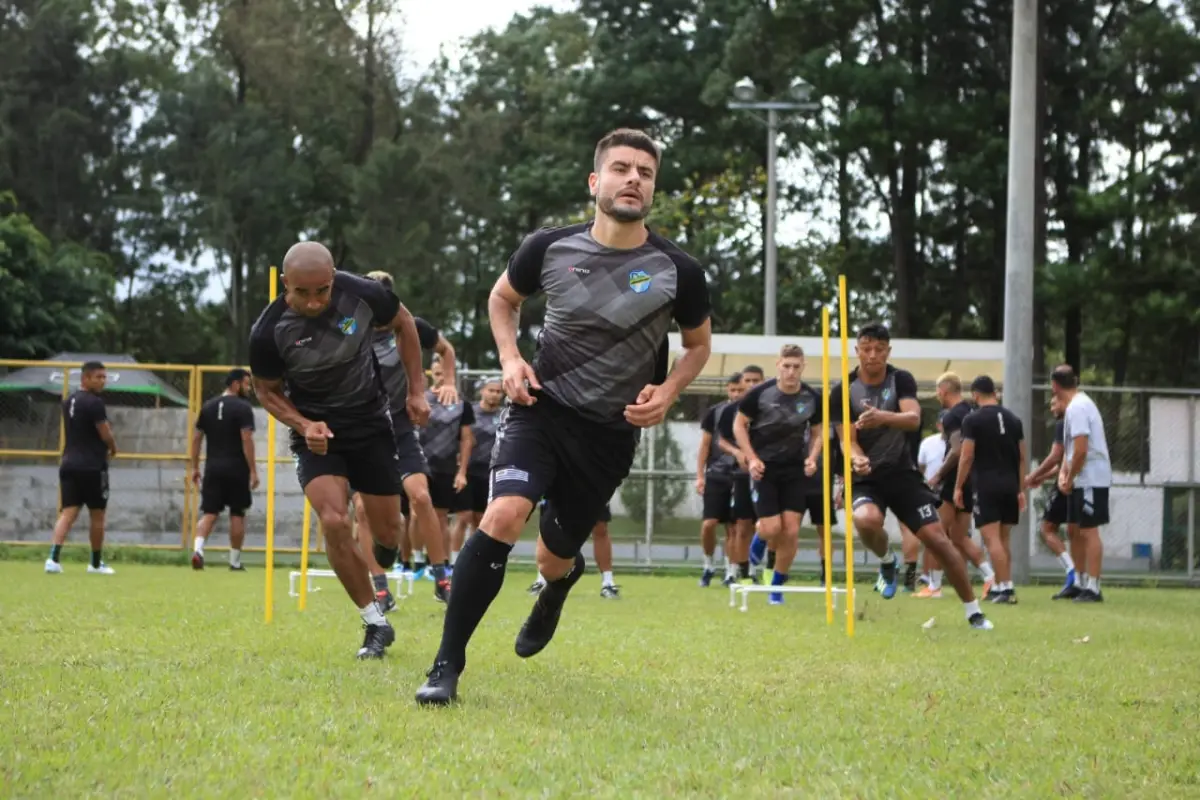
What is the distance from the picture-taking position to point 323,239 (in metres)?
54.0

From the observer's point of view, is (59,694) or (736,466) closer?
(59,694)

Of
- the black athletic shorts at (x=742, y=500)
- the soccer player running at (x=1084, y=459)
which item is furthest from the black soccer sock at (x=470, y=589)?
the black athletic shorts at (x=742, y=500)

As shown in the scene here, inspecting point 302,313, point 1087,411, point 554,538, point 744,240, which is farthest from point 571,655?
point 744,240

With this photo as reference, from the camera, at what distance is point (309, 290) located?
25.8 feet

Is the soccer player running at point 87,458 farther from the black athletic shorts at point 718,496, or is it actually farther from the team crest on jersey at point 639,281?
the team crest on jersey at point 639,281

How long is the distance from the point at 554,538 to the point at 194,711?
1.79m

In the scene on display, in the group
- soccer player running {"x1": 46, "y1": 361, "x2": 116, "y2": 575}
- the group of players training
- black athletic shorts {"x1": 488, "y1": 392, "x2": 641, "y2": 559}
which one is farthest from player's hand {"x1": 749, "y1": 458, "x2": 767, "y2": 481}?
soccer player running {"x1": 46, "y1": 361, "x2": 116, "y2": 575}

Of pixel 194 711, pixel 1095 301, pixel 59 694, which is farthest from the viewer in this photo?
pixel 1095 301

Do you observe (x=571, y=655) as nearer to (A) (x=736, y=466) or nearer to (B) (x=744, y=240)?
(A) (x=736, y=466)

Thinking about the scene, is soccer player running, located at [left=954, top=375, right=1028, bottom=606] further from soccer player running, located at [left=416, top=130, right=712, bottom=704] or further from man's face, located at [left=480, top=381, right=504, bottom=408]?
soccer player running, located at [left=416, top=130, right=712, bottom=704]

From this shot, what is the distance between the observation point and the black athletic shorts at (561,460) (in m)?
6.43

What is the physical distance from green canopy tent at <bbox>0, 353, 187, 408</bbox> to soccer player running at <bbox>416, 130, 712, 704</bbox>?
54.7ft

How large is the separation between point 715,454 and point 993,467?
3510 millimetres

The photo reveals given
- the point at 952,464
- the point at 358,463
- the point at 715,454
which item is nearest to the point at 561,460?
the point at 358,463
